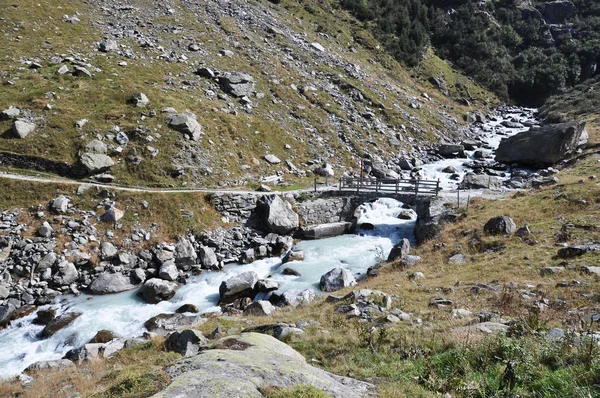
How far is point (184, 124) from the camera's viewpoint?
34.6 meters

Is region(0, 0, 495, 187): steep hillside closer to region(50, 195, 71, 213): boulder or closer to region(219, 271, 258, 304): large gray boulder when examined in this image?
region(50, 195, 71, 213): boulder

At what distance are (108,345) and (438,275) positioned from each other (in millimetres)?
16746

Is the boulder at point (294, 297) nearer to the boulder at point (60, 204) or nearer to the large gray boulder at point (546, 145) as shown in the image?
the boulder at point (60, 204)

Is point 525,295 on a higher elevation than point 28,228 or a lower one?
higher

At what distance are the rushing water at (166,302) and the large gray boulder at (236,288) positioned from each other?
727 millimetres

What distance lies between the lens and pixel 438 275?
1994cm

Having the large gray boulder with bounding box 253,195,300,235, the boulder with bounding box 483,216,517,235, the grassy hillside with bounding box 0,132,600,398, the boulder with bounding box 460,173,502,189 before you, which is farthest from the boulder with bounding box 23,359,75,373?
the boulder with bounding box 460,173,502,189

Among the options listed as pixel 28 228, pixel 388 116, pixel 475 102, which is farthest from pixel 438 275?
pixel 475 102

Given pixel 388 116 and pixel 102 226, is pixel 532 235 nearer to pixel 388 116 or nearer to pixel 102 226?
pixel 102 226

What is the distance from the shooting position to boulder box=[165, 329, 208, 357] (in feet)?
41.0

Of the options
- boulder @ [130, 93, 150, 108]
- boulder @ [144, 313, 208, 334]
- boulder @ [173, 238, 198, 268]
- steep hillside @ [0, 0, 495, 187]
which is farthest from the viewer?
boulder @ [130, 93, 150, 108]

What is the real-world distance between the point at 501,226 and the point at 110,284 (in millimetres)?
25392

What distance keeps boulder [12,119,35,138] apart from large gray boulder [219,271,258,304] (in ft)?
70.6

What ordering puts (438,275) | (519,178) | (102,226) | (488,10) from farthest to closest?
(488,10), (519,178), (102,226), (438,275)
